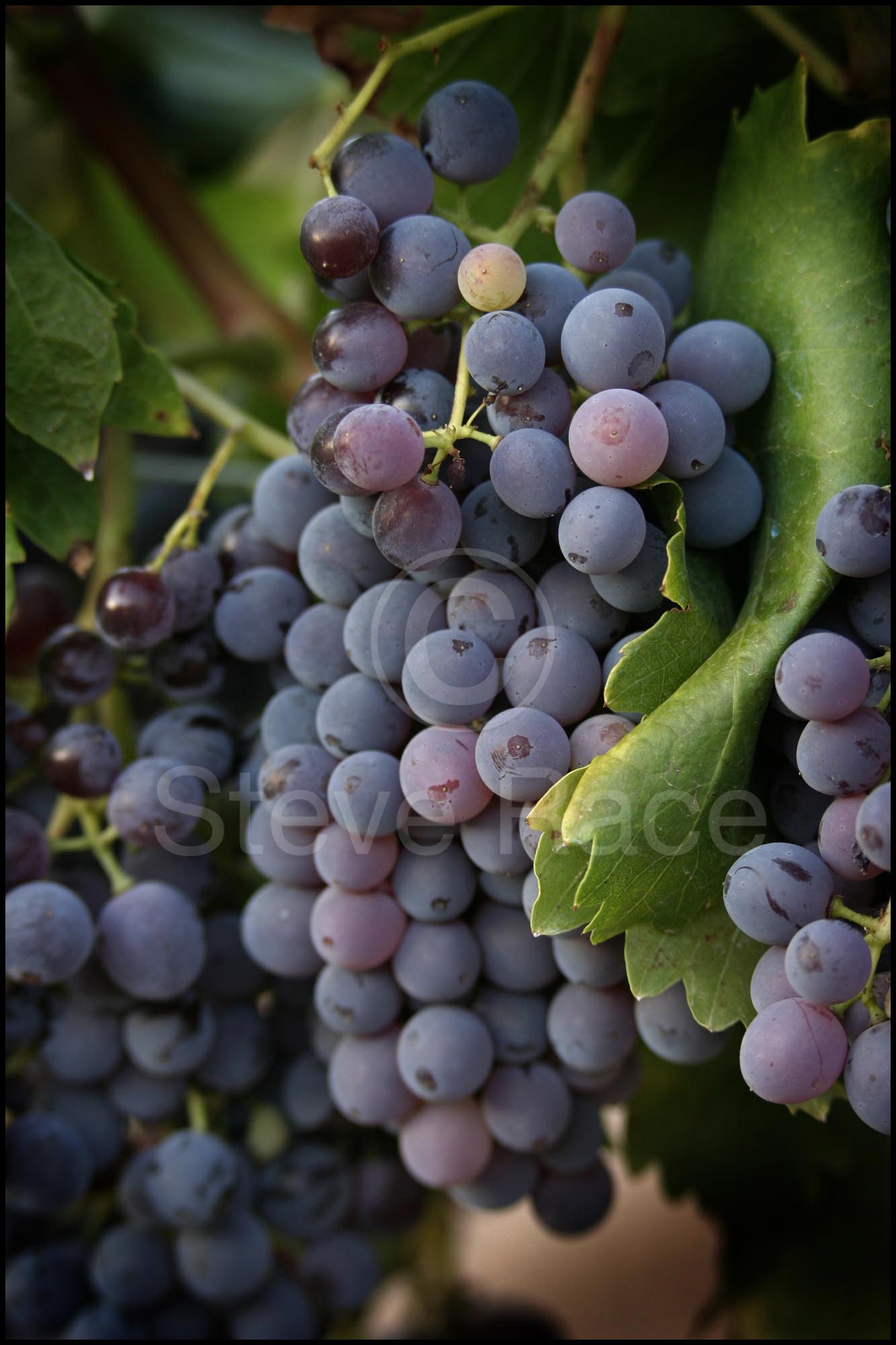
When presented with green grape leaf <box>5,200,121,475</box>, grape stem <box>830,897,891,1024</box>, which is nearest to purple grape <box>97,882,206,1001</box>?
green grape leaf <box>5,200,121,475</box>

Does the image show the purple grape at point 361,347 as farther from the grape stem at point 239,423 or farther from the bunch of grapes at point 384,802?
the grape stem at point 239,423

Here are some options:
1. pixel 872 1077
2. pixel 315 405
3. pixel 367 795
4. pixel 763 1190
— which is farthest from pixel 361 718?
pixel 763 1190

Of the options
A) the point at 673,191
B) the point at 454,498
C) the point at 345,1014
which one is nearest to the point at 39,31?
the point at 673,191

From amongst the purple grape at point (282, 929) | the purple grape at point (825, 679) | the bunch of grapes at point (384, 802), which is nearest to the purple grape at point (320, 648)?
the bunch of grapes at point (384, 802)

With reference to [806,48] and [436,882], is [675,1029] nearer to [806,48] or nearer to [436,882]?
[436,882]

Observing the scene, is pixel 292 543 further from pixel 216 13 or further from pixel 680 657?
pixel 216 13

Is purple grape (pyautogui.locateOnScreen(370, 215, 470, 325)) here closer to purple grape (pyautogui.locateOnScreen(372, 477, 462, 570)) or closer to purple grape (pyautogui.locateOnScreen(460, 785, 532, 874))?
purple grape (pyautogui.locateOnScreen(372, 477, 462, 570))
